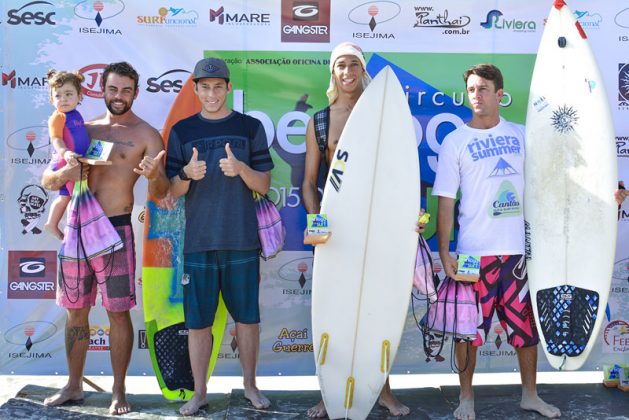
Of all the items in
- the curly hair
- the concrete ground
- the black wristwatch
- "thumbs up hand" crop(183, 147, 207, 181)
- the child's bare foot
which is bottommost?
the concrete ground

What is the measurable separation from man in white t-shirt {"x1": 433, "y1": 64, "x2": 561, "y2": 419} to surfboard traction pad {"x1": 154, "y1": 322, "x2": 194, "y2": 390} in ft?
5.12

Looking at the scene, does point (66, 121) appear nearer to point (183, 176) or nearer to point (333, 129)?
point (183, 176)

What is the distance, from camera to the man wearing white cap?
392cm

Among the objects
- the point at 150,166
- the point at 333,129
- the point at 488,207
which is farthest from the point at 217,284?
the point at 488,207

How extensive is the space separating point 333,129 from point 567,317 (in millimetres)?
1642

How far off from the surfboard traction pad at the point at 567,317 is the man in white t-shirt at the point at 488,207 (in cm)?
10

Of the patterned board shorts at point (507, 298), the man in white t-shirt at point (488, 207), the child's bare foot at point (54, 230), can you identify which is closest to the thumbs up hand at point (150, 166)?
the child's bare foot at point (54, 230)

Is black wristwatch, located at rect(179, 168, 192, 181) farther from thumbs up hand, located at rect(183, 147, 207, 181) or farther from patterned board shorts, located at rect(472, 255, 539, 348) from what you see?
patterned board shorts, located at rect(472, 255, 539, 348)

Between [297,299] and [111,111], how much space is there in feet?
5.24

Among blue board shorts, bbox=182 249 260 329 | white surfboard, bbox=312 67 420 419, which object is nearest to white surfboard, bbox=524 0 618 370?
white surfboard, bbox=312 67 420 419

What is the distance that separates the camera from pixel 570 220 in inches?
157

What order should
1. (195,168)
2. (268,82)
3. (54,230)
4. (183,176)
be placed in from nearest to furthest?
(195,168) < (183,176) < (54,230) < (268,82)

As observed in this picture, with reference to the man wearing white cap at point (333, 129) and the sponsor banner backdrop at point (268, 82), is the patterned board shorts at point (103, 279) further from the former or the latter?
the man wearing white cap at point (333, 129)

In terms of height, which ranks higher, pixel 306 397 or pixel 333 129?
pixel 333 129
